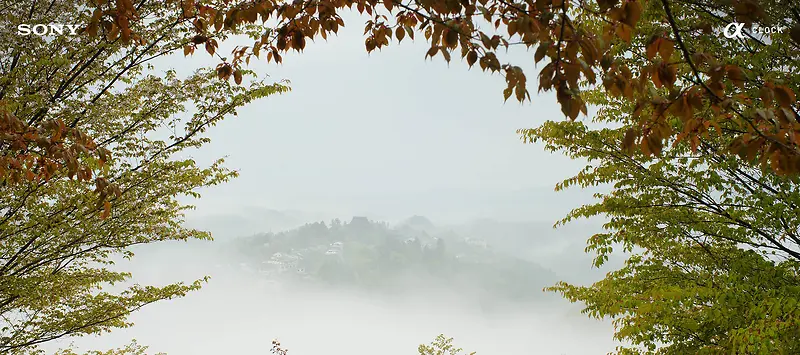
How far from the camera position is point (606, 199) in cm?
835

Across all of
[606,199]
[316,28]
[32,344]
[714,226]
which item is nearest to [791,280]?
[714,226]

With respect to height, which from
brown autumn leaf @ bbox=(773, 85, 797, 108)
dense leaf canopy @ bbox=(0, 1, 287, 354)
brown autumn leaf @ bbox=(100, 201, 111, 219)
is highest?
dense leaf canopy @ bbox=(0, 1, 287, 354)

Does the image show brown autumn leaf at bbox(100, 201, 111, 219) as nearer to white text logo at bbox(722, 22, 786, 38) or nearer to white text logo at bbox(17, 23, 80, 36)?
white text logo at bbox(17, 23, 80, 36)

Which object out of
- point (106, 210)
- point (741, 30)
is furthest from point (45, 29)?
point (741, 30)

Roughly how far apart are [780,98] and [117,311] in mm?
10464

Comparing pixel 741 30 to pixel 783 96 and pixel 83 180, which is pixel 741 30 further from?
pixel 83 180

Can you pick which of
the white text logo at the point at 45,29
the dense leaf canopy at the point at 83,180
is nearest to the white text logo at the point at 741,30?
the dense leaf canopy at the point at 83,180

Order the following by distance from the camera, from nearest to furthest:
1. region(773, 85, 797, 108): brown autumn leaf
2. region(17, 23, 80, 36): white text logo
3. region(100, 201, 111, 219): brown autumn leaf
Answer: region(773, 85, 797, 108): brown autumn leaf → region(100, 201, 111, 219): brown autumn leaf → region(17, 23, 80, 36): white text logo

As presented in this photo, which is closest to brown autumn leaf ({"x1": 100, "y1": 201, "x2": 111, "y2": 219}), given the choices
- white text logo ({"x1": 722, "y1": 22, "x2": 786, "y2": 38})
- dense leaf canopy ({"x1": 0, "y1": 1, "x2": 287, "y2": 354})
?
dense leaf canopy ({"x1": 0, "y1": 1, "x2": 287, "y2": 354})

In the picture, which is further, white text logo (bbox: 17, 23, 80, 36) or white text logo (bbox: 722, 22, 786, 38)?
white text logo (bbox: 17, 23, 80, 36)

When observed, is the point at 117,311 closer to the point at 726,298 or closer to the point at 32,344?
the point at 32,344

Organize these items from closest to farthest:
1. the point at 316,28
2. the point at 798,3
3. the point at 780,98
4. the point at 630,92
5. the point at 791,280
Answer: the point at 780,98 < the point at 630,92 < the point at 316,28 < the point at 798,3 < the point at 791,280

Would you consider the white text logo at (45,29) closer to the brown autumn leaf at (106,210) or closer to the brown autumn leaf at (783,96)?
the brown autumn leaf at (106,210)

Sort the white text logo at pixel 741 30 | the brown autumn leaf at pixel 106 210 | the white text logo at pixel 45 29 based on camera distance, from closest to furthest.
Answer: the brown autumn leaf at pixel 106 210 → the white text logo at pixel 741 30 → the white text logo at pixel 45 29
